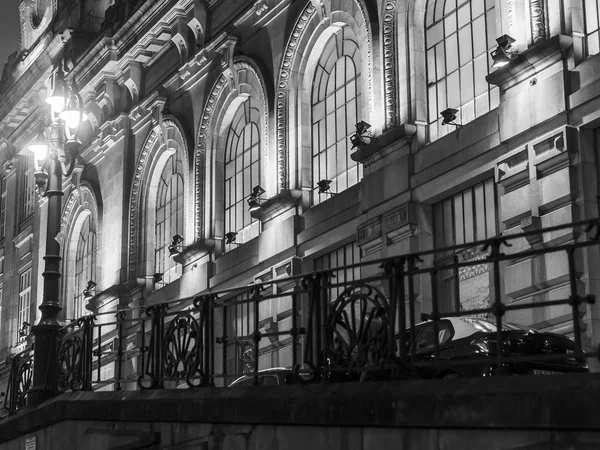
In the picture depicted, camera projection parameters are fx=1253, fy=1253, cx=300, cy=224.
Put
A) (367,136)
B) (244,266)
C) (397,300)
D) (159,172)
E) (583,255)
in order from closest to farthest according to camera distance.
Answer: (397,300), (583,255), (367,136), (244,266), (159,172)

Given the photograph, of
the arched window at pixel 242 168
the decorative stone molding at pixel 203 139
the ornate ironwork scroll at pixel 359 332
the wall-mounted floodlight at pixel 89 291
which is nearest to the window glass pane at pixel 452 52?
the arched window at pixel 242 168

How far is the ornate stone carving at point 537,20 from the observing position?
70.2 feet

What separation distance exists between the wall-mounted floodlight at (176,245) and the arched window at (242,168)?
1888 millimetres

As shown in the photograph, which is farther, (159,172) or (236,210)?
(159,172)

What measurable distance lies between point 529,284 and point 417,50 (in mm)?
6971

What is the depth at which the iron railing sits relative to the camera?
11.4m

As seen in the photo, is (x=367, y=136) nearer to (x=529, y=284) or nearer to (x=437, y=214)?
(x=437, y=214)

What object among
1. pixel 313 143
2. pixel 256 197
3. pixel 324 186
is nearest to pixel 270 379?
pixel 324 186

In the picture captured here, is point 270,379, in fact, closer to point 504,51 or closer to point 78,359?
point 78,359

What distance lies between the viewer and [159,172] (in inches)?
1470

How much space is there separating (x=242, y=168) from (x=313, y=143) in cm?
396

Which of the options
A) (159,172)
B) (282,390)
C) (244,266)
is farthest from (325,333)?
(159,172)

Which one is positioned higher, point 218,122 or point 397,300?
point 218,122

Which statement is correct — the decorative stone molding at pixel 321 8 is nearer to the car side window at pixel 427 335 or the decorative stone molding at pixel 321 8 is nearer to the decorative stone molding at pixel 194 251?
the decorative stone molding at pixel 194 251
